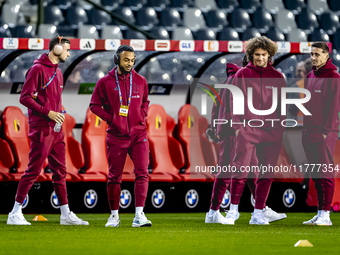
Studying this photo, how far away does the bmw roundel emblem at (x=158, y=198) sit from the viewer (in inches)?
320

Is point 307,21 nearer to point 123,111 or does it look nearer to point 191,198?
point 191,198

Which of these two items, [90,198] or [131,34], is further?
[131,34]

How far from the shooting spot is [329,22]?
14203 mm

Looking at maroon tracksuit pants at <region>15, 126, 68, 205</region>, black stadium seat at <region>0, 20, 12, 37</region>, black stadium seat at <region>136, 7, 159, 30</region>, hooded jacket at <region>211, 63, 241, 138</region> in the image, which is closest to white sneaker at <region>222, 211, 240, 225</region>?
hooded jacket at <region>211, 63, 241, 138</region>

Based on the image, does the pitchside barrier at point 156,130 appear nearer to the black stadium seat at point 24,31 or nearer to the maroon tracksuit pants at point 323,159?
the maroon tracksuit pants at point 323,159

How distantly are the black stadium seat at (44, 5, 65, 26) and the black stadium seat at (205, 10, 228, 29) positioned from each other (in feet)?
10.3

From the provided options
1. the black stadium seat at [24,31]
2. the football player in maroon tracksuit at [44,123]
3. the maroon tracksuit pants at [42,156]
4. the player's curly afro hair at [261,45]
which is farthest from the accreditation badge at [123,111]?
the black stadium seat at [24,31]

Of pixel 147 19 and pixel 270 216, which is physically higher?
pixel 147 19

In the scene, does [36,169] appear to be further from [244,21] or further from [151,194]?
[244,21]

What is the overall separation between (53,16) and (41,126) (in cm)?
746

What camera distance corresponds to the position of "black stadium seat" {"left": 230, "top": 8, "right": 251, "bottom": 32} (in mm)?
13625

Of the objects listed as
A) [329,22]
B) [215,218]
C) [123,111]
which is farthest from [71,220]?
[329,22]

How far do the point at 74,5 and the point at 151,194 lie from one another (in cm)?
612

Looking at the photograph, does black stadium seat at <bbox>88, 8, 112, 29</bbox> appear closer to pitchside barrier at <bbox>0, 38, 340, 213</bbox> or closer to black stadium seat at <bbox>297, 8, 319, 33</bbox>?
pitchside barrier at <bbox>0, 38, 340, 213</bbox>
